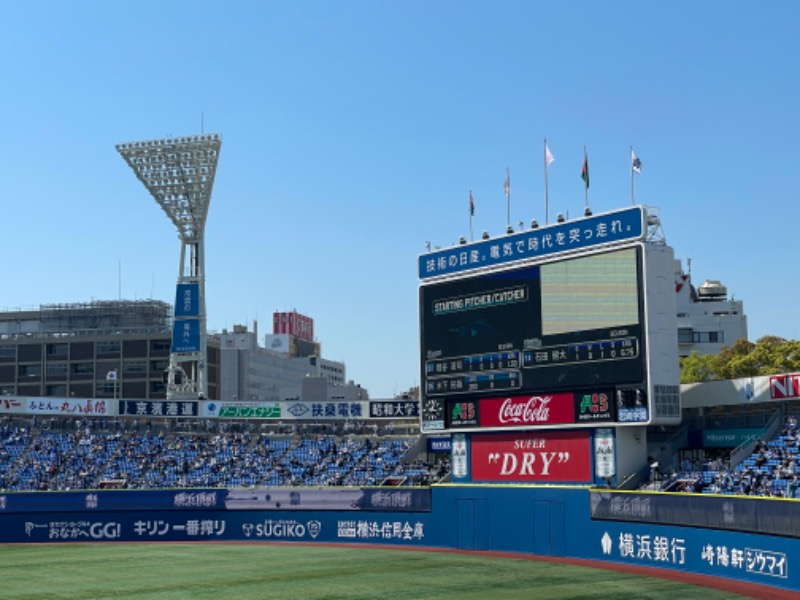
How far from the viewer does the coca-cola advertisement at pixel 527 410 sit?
41062 mm

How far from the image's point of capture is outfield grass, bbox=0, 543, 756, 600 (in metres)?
32.4

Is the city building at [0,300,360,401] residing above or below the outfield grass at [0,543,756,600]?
above

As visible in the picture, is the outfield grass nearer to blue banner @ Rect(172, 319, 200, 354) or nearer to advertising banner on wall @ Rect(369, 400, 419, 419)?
advertising banner on wall @ Rect(369, 400, 419, 419)

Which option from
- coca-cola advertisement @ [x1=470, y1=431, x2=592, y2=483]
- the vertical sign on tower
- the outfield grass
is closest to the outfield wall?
coca-cola advertisement @ [x1=470, y1=431, x2=592, y2=483]

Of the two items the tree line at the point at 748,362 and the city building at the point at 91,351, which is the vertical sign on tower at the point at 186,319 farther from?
the city building at the point at 91,351

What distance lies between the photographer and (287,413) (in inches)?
2527

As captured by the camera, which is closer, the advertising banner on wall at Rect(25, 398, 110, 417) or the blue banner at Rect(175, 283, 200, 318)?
the advertising banner on wall at Rect(25, 398, 110, 417)

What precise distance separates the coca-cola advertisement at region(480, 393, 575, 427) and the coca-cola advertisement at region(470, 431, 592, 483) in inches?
30.9

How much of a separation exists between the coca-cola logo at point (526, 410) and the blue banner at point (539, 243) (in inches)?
219

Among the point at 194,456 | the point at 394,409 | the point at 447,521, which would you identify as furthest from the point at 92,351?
the point at 447,521

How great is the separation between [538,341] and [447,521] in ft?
31.4

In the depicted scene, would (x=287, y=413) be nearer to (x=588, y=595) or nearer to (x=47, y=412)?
(x=47, y=412)

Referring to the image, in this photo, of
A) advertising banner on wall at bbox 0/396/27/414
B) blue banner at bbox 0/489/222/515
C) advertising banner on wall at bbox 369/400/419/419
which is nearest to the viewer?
blue banner at bbox 0/489/222/515

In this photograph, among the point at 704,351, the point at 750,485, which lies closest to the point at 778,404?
the point at 750,485
